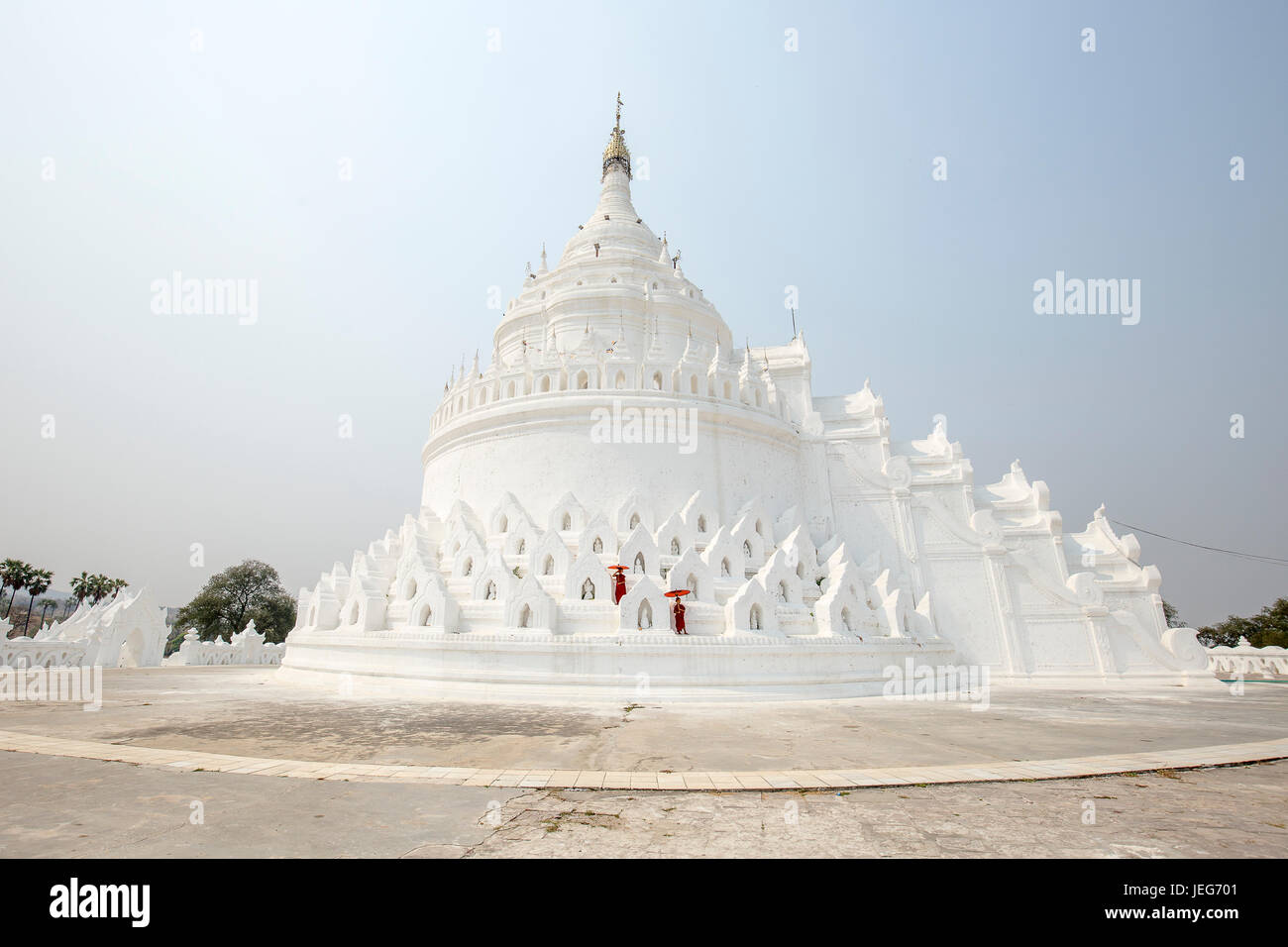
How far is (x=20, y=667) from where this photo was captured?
78.3ft

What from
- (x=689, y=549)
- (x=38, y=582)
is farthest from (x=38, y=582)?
(x=689, y=549)

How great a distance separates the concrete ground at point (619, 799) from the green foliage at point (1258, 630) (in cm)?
4871

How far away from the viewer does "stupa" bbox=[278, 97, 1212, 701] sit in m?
18.8

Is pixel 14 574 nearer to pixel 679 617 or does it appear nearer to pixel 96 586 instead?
pixel 96 586

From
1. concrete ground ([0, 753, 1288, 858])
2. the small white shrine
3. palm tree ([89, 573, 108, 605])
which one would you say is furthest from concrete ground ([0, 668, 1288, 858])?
palm tree ([89, 573, 108, 605])

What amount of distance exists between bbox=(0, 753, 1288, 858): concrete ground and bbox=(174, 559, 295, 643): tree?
6598 cm

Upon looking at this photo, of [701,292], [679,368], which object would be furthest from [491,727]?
[701,292]

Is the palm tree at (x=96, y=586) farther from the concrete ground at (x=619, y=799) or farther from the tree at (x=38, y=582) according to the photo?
the concrete ground at (x=619, y=799)

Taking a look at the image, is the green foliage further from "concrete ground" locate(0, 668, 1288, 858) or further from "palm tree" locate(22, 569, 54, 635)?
"palm tree" locate(22, 569, 54, 635)

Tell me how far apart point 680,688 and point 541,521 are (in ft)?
33.0

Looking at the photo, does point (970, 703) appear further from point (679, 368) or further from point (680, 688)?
point (679, 368)

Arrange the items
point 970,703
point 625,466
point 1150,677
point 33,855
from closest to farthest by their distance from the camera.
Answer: point 33,855
point 970,703
point 1150,677
point 625,466

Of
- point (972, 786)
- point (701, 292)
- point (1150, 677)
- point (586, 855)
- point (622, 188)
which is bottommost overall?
point (1150, 677)

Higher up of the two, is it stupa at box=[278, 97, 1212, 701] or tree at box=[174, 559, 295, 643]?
stupa at box=[278, 97, 1212, 701]
